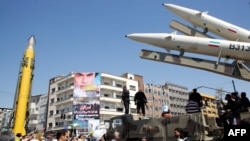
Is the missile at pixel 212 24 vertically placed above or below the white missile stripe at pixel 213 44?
above

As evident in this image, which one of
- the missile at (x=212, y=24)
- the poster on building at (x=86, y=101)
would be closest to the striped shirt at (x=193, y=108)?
the missile at (x=212, y=24)

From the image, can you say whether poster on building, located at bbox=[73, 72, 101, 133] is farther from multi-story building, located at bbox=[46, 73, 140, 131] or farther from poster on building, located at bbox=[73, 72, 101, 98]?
multi-story building, located at bbox=[46, 73, 140, 131]

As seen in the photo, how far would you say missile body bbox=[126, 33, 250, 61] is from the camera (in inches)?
399

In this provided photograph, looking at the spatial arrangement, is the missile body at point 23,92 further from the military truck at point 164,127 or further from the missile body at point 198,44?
the missile body at point 198,44

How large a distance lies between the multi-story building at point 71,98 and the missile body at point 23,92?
3370cm

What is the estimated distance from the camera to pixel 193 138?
305 inches

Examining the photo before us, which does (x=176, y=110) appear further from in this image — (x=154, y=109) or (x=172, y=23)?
(x=172, y=23)

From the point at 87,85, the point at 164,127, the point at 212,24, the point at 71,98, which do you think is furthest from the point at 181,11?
the point at 71,98

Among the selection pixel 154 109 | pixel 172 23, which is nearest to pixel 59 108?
pixel 154 109

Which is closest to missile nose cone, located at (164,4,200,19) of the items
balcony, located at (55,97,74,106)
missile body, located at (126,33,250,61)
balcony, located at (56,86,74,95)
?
missile body, located at (126,33,250,61)

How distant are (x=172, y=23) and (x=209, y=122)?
5.43 metres

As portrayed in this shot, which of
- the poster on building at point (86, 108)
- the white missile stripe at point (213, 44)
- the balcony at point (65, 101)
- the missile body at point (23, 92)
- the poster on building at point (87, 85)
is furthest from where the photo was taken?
the balcony at point (65, 101)

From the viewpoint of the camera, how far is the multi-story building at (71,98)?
1879 inches

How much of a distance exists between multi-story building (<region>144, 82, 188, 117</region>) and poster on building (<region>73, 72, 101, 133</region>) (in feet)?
71.9
